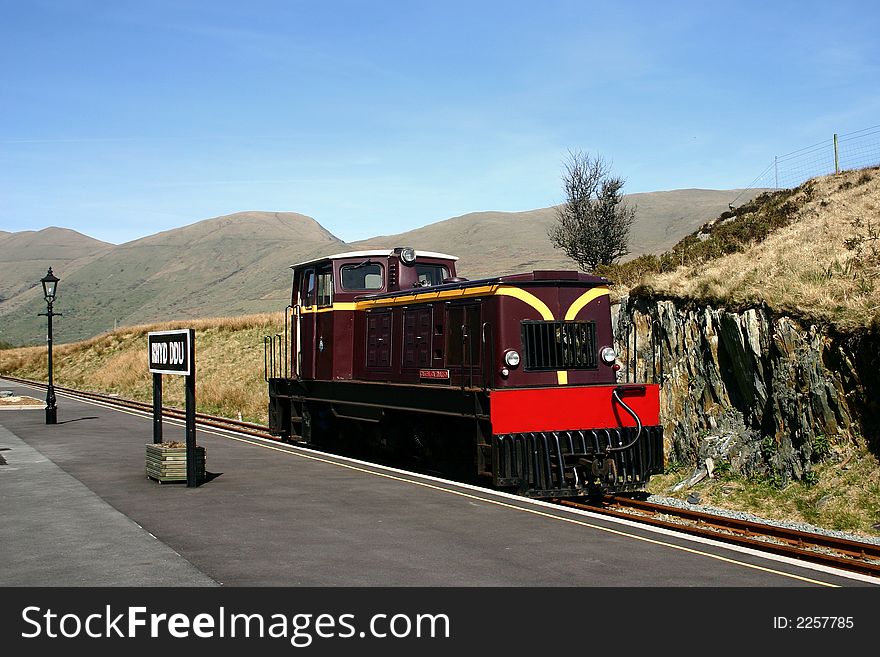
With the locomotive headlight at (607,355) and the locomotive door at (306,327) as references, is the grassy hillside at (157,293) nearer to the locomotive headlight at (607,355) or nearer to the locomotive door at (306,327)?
the locomotive door at (306,327)

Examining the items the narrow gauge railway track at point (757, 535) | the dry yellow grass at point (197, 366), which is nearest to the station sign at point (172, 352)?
the narrow gauge railway track at point (757, 535)

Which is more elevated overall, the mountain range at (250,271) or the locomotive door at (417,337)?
the mountain range at (250,271)

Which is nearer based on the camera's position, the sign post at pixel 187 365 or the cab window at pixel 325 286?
the sign post at pixel 187 365

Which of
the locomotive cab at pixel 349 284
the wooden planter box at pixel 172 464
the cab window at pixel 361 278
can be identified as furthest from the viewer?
the cab window at pixel 361 278

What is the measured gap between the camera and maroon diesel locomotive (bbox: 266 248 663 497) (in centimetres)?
1373

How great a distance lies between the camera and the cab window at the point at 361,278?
18844 millimetres

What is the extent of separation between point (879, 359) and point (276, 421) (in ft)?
43.8

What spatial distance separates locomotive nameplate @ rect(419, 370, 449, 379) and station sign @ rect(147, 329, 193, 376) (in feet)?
13.9

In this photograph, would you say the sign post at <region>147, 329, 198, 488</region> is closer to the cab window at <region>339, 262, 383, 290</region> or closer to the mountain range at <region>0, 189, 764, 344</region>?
the cab window at <region>339, 262, 383, 290</region>

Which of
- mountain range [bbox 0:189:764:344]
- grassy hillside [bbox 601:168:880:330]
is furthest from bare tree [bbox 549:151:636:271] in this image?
mountain range [bbox 0:189:764:344]

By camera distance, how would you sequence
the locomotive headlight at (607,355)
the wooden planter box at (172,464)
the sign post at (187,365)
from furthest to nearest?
1. the locomotive headlight at (607,355)
2. the wooden planter box at (172,464)
3. the sign post at (187,365)

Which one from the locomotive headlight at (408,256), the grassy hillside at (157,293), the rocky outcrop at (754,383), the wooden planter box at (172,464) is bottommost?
the wooden planter box at (172,464)

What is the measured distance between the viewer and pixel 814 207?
28.9 meters

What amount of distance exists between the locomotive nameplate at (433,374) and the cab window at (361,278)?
10.7 feet
